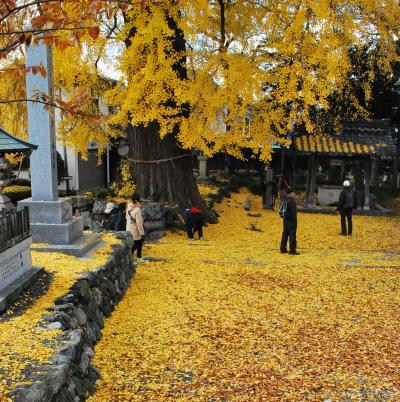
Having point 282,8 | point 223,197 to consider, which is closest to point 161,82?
point 282,8

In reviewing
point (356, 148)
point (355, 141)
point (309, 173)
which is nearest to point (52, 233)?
point (309, 173)

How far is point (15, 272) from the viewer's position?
5.77 meters

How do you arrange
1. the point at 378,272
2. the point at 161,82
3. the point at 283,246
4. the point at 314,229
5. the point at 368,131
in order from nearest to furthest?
the point at 378,272, the point at 283,246, the point at 161,82, the point at 314,229, the point at 368,131

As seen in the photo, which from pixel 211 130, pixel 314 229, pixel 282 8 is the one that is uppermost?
pixel 282 8

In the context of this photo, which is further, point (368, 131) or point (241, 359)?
point (368, 131)

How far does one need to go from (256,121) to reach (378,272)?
6166mm

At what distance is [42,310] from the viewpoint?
17.1 ft

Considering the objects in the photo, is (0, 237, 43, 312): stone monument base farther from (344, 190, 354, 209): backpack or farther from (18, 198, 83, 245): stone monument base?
(344, 190, 354, 209): backpack

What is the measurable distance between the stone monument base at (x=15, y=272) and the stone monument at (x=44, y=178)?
1.65m

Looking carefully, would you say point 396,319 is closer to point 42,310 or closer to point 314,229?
point 42,310

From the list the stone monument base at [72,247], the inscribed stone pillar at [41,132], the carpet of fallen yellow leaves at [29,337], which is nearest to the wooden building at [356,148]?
the stone monument base at [72,247]

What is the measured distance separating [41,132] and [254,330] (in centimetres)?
500

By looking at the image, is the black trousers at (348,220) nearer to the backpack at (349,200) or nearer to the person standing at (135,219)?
the backpack at (349,200)

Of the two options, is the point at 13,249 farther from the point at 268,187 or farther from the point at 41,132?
the point at 268,187
